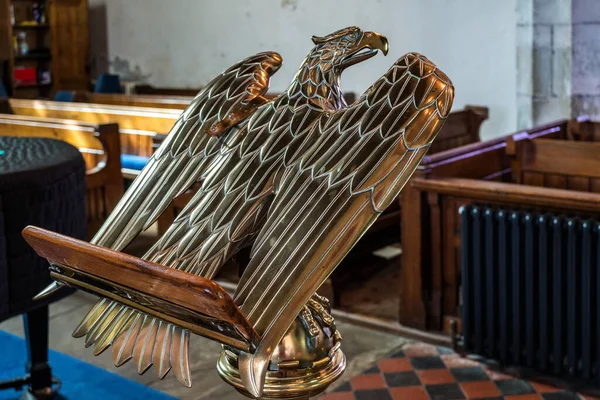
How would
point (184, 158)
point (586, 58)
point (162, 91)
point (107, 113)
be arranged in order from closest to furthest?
point (184, 158)
point (586, 58)
point (107, 113)
point (162, 91)

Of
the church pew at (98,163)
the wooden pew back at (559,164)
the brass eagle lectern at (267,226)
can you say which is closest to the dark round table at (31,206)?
the brass eagle lectern at (267,226)

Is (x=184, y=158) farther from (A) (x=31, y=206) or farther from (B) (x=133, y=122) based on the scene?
(B) (x=133, y=122)

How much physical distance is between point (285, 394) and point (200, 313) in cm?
24

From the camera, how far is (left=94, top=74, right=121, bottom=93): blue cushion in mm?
9141

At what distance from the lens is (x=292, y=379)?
3.55 ft

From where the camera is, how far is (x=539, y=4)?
5664mm

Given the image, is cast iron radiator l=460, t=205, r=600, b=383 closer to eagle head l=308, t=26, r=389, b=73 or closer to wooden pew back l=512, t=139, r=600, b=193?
wooden pew back l=512, t=139, r=600, b=193

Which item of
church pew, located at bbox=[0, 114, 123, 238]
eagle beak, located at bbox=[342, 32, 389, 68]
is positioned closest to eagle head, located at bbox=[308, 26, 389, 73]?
eagle beak, located at bbox=[342, 32, 389, 68]

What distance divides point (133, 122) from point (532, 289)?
3483mm

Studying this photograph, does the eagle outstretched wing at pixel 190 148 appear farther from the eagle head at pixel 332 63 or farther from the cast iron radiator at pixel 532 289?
the cast iron radiator at pixel 532 289

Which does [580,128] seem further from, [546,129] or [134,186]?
[134,186]

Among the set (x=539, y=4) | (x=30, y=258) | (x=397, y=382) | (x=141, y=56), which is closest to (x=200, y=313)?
(x=30, y=258)

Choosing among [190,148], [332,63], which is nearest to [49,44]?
[190,148]

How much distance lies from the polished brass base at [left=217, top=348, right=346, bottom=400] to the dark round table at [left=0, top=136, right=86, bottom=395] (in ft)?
2.84
